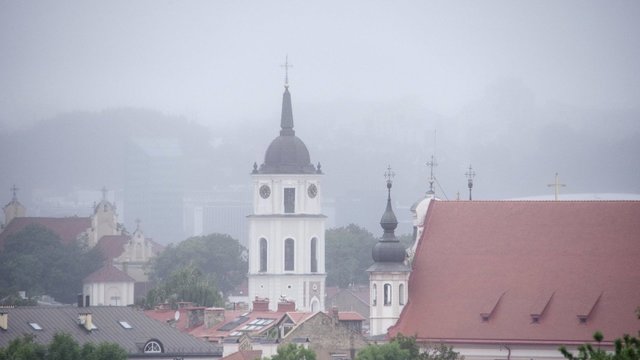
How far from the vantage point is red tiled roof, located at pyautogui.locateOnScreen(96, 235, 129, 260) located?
530 feet

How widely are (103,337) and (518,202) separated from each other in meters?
12.5

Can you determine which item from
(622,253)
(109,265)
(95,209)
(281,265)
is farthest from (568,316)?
(95,209)

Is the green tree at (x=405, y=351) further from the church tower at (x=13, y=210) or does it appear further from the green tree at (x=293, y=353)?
the church tower at (x=13, y=210)

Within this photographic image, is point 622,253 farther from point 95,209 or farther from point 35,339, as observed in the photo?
point 95,209

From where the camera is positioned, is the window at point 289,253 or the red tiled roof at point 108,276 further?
the red tiled roof at point 108,276

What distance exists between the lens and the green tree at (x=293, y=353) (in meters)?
72.6

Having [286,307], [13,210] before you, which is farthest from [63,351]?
[13,210]

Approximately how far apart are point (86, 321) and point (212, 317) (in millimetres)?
12655

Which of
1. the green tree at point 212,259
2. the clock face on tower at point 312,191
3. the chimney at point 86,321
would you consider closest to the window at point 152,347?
the chimney at point 86,321

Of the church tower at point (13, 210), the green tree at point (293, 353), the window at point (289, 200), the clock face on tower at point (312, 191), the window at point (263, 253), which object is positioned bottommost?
the green tree at point (293, 353)

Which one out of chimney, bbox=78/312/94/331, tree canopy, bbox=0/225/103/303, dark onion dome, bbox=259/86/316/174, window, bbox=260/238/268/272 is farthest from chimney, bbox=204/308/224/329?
tree canopy, bbox=0/225/103/303

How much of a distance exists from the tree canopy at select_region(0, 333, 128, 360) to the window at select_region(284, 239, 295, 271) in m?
43.8

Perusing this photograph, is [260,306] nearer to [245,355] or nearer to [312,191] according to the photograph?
[245,355]

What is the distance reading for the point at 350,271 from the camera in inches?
6078
